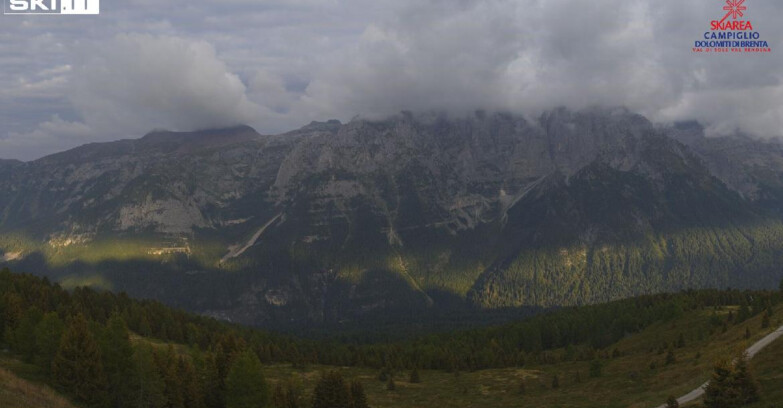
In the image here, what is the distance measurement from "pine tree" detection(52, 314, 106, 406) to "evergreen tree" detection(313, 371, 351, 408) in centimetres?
2543

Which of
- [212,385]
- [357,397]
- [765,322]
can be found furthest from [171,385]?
[765,322]

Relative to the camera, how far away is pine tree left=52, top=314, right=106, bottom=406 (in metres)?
60.4

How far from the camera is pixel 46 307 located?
Result: 102m

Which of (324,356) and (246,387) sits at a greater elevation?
(246,387)

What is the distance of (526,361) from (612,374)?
36.7 metres

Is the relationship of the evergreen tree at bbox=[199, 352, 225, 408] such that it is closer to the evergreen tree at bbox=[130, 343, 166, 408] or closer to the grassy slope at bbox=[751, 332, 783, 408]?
the evergreen tree at bbox=[130, 343, 166, 408]

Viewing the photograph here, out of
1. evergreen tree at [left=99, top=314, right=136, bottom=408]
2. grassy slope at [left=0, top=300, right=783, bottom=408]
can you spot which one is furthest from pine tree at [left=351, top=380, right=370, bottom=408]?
evergreen tree at [left=99, top=314, right=136, bottom=408]

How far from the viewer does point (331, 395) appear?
70625mm

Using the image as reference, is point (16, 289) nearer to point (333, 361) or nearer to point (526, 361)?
point (333, 361)

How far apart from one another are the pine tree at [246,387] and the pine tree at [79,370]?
1418 centimetres

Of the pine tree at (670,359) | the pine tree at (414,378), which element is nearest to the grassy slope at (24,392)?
the pine tree at (414,378)

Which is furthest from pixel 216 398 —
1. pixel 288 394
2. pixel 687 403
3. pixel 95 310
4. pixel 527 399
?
pixel 95 310

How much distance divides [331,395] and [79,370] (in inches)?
1176

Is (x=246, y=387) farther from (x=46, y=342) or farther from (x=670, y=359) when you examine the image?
(x=670, y=359)
